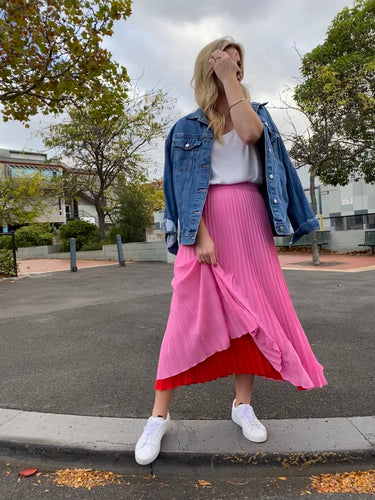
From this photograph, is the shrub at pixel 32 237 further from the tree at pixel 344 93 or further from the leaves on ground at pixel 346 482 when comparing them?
the leaves on ground at pixel 346 482

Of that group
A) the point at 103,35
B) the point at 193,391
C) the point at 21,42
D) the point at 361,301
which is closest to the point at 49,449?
the point at 193,391

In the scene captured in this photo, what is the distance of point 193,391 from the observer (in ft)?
8.94

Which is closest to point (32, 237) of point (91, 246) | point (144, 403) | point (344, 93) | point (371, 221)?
point (91, 246)

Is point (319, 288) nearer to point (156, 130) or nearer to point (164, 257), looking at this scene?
point (164, 257)

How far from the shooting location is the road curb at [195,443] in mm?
1883

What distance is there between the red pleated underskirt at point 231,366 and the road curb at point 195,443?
327 millimetres

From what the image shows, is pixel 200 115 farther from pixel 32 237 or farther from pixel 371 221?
pixel 32 237

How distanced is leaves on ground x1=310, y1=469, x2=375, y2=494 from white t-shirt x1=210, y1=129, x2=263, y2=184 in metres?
1.43

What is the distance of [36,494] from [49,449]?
10.8 inches

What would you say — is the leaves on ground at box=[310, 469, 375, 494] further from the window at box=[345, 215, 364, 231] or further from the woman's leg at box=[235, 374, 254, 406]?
the window at box=[345, 215, 364, 231]

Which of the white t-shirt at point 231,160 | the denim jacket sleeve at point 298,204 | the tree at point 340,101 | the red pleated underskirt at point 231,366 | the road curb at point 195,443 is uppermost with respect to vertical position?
the tree at point 340,101

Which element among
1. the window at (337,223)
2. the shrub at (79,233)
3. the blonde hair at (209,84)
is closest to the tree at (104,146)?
the shrub at (79,233)

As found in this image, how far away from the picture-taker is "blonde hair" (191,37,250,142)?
6.19 feet

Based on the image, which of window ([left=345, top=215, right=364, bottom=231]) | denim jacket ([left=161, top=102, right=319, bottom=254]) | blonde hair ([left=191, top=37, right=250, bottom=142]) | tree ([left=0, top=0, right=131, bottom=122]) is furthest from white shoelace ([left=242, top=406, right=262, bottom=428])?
window ([left=345, top=215, right=364, bottom=231])
